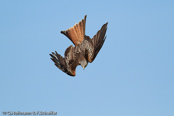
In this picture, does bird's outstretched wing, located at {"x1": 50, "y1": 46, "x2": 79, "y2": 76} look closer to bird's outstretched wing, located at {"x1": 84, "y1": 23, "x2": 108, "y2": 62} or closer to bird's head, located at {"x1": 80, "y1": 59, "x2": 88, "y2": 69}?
bird's head, located at {"x1": 80, "y1": 59, "x2": 88, "y2": 69}

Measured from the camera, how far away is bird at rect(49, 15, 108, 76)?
30.9 ft

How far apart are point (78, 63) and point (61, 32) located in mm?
1248

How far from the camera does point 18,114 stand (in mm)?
9375

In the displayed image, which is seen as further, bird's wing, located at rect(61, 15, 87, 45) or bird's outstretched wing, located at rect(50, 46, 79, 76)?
bird's wing, located at rect(61, 15, 87, 45)

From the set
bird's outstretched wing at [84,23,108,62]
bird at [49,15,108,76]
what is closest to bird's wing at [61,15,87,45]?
bird at [49,15,108,76]

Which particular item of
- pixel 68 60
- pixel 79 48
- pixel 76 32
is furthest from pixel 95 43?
pixel 68 60

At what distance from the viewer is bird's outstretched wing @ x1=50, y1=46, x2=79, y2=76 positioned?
9.41 meters

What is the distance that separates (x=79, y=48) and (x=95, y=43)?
0.56 meters

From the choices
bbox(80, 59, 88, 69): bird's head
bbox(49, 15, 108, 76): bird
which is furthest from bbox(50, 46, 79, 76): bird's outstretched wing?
bbox(80, 59, 88, 69): bird's head

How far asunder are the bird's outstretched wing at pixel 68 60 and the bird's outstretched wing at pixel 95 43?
444 millimetres

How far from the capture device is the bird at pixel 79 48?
30.9ft

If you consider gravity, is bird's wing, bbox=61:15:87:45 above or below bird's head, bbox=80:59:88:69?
above

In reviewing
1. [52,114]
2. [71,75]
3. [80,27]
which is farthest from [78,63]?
[52,114]

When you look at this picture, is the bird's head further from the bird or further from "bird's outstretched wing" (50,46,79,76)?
"bird's outstretched wing" (50,46,79,76)
